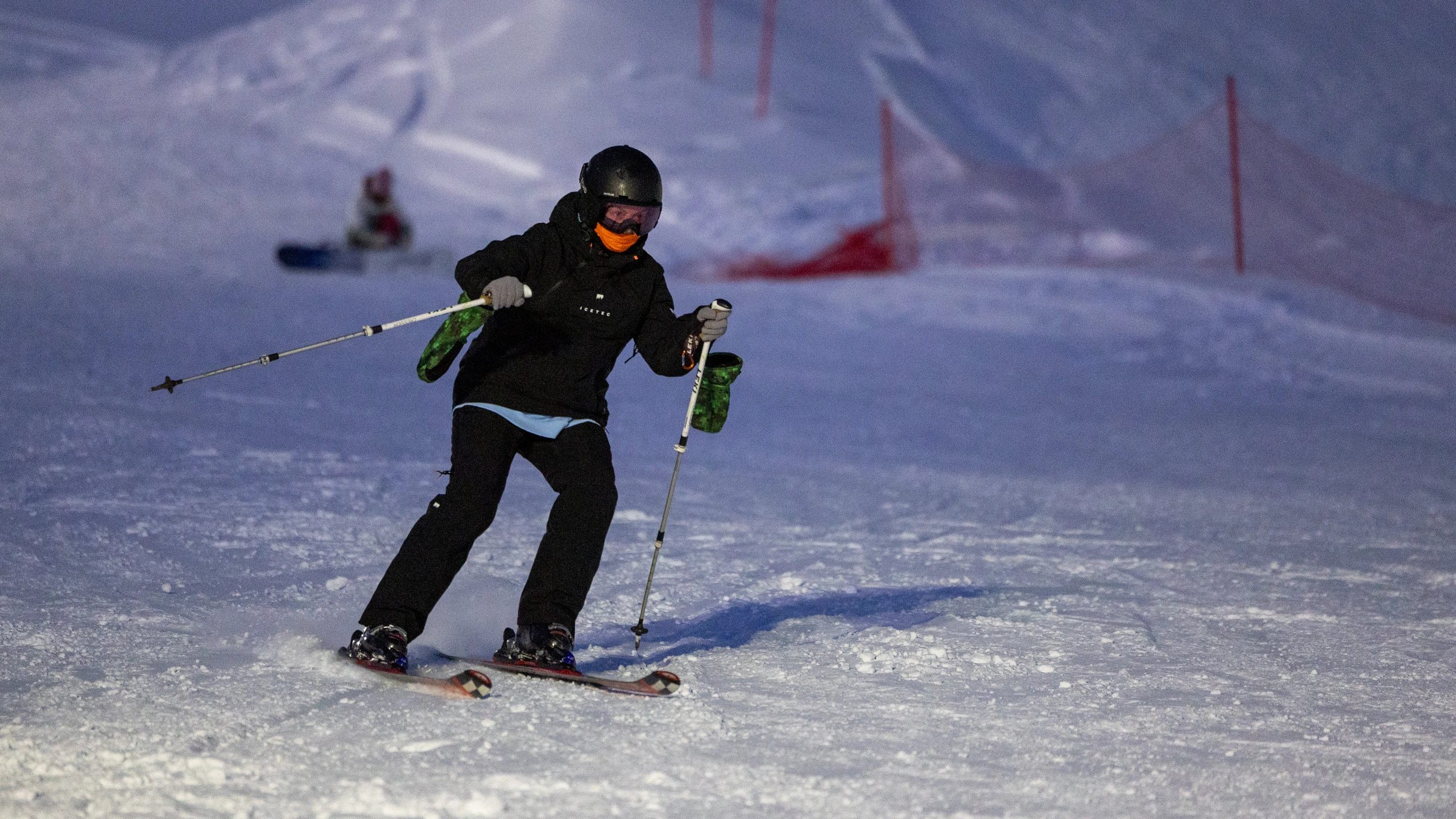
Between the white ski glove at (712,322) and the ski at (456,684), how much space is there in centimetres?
106

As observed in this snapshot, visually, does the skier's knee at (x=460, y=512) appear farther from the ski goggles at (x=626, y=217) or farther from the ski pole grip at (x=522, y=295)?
the ski goggles at (x=626, y=217)

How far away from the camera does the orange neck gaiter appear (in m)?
3.60

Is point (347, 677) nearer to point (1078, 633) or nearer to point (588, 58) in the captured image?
point (1078, 633)

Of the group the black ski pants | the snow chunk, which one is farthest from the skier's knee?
the snow chunk

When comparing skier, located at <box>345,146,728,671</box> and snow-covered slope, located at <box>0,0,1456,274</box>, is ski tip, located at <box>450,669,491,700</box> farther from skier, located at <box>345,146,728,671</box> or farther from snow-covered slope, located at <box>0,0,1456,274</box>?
snow-covered slope, located at <box>0,0,1456,274</box>

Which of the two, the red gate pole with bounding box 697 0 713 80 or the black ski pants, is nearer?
the black ski pants

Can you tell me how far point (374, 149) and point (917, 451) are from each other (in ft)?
48.5

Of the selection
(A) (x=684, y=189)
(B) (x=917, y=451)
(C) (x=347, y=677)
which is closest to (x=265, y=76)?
(A) (x=684, y=189)

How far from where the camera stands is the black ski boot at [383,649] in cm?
339

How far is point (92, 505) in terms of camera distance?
518 centimetres

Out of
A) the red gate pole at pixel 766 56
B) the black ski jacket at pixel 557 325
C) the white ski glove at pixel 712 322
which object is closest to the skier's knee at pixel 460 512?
the black ski jacket at pixel 557 325

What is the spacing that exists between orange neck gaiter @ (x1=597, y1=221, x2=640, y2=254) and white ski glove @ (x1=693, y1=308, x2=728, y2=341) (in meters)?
0.25

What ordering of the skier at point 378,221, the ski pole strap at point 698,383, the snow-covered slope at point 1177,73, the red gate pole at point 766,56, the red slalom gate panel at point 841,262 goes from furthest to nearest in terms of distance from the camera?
the snow-covered slope at point 1177,73 < the red gate pole at point 766,56 < the red slalom gate panel at point 841,262 < the skier at point 378,221 < the ski pole strap at point 698,383

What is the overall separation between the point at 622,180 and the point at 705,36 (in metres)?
20.4
